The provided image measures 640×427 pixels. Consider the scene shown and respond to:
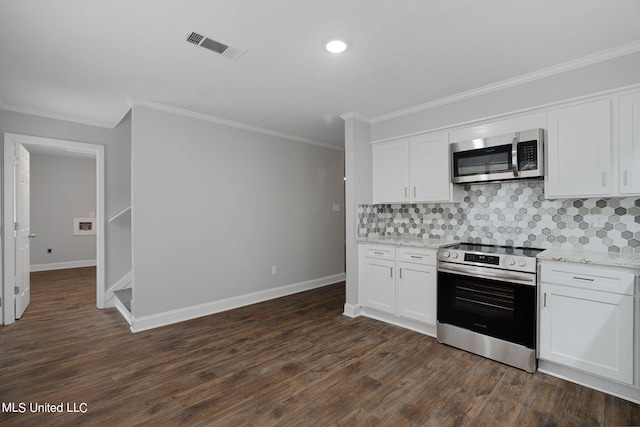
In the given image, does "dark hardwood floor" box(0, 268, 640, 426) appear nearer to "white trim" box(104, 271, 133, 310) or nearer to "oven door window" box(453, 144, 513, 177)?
"white trim" box(104, 271, 133, 310)

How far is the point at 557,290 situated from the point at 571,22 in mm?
1887

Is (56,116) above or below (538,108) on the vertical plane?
above

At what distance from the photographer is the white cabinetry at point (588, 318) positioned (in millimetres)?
2154

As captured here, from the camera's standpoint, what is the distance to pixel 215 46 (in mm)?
2367

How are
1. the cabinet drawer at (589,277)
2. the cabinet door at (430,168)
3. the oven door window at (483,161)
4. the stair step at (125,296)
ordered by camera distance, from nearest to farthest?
the cabinet drawer at (589,277), the oven door window at (483,161), the cabinet door at (430,168), the stair step at (125,296)

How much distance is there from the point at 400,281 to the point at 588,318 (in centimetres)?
161

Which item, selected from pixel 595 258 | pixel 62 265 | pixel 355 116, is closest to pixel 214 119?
pixel 355 116

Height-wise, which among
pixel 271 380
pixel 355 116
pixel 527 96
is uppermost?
pixel 355 116

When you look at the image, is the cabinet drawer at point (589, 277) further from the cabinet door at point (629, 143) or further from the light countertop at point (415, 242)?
the light countertop at point (415, 242)

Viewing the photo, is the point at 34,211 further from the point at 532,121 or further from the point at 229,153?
the point at 532,121

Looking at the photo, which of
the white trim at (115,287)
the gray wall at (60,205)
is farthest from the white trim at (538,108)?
the gray wall at (60,205)

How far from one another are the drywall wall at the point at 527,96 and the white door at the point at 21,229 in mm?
4517

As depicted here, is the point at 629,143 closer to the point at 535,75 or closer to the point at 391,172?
the point at 535,75

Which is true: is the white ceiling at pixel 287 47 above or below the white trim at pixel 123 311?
above
